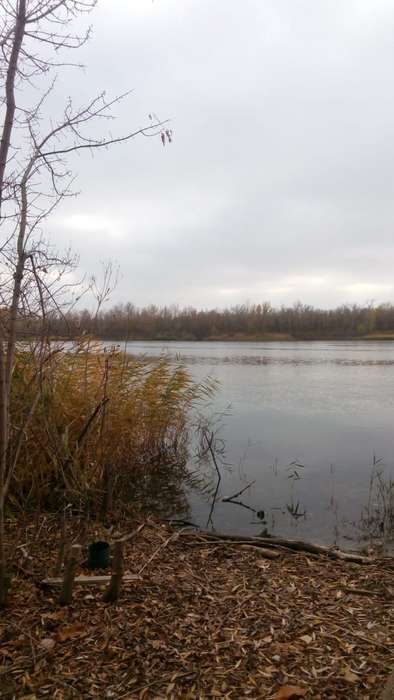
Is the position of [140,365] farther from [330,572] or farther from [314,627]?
[314,627]

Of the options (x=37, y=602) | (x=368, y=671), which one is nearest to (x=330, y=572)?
(x=368, y=671)

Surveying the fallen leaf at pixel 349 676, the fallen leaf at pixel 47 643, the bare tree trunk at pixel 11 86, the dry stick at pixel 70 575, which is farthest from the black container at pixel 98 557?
the bare tree trunk at pixel 11 86

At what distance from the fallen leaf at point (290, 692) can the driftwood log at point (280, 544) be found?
253 cm

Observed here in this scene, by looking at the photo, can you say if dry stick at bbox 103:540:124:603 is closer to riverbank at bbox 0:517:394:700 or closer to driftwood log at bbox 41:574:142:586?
riverbank at bbox 0:517:394:700

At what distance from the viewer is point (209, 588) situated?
12.4ft

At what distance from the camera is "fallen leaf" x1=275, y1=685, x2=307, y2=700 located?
246 cm

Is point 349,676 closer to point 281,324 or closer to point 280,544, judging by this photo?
point 280,544

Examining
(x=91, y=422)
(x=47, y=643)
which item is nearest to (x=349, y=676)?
(x=47, y=643)

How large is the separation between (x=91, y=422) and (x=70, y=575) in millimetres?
2171

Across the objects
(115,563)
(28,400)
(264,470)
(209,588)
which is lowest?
(264,470)

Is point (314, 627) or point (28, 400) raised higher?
point (28, 400)

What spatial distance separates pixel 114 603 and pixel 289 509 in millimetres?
4588

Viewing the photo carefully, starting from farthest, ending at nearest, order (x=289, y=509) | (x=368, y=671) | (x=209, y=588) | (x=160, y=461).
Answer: (x=160, y=461)
(x=289, y=509)
(x=209, y=588)
(x=368, y=671)

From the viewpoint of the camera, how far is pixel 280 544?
516cm
